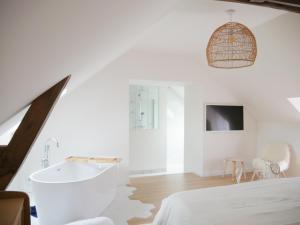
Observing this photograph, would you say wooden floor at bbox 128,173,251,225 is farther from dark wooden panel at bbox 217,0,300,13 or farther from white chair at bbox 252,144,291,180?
dark wooden panel at bbox 217,0,300,13

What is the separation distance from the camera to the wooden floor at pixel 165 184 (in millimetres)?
3779

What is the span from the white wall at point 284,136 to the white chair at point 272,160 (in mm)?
191

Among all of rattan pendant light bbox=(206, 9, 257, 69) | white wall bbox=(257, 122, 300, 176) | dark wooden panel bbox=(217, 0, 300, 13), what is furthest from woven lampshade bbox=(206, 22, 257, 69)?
white wall bbox=(257, 122, 300, 176)

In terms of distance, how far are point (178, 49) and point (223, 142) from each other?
2380mm

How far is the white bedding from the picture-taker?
1.84 metres

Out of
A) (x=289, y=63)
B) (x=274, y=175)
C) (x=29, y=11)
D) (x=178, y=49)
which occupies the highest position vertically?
(x=178, y=49)

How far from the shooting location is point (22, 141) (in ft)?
4.46

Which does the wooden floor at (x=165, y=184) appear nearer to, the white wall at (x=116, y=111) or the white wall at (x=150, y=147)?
the white wall at (x=116, y=111)

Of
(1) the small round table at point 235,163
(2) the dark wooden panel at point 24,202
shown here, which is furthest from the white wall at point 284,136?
(2) the dark wooden panel at point 24,202

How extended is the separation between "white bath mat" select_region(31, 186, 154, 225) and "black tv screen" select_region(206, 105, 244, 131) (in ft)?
7.69

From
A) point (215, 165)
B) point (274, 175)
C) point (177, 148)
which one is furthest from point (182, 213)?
point (177, 148)

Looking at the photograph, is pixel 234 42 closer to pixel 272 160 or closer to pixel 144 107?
pixel 272 160

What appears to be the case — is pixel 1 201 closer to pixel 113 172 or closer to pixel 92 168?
pixel 113 172

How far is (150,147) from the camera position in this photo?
5492 millimetres
